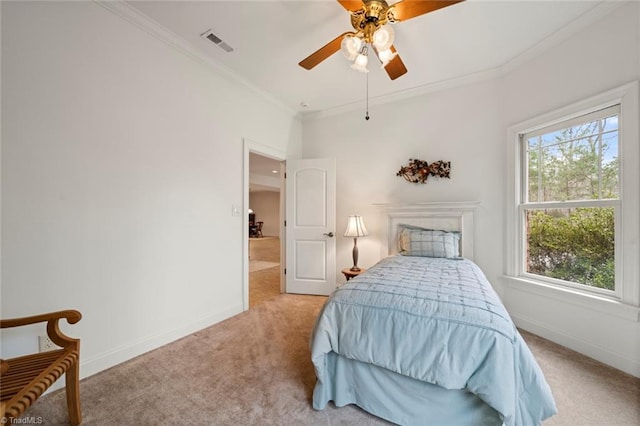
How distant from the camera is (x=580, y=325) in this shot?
2160 mm

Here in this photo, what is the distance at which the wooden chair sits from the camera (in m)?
1.05

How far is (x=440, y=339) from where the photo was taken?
4.20ft

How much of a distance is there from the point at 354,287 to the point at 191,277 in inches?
69.0

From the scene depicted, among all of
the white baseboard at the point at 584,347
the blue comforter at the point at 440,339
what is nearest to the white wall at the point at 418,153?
the white baseboard at the point at 584,347

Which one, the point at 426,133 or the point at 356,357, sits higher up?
the point at 426,133

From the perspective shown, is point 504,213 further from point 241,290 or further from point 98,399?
point 98,399

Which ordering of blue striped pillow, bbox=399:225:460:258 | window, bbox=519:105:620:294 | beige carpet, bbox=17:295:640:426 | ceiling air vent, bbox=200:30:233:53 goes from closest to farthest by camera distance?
beige carpet, bbox=17:295:640:426 < window, bbox=519:105:620:294 < ceiling air vent, bbox=200:30:233:53 < blue striped pillow, bbox=399:225:460:258

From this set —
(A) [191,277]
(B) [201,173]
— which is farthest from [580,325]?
(B) [201,173]

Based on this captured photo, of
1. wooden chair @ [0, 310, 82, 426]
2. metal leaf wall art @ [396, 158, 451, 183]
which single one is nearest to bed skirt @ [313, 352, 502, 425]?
wooden chair @ [0, 310, 82, 426]

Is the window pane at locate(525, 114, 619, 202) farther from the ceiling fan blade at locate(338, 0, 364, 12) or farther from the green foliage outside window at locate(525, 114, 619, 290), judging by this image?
the ceiling fan blade at locate(338, 0, 364, 12)

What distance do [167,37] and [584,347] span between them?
14.7 ft

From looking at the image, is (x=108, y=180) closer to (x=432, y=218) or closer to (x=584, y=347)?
(x=432, y=218)

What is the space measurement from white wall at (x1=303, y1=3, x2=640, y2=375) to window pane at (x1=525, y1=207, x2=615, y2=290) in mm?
271

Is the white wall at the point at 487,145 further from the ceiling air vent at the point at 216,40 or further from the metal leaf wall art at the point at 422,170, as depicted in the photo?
the ceiling air vent at the point at 216,40
